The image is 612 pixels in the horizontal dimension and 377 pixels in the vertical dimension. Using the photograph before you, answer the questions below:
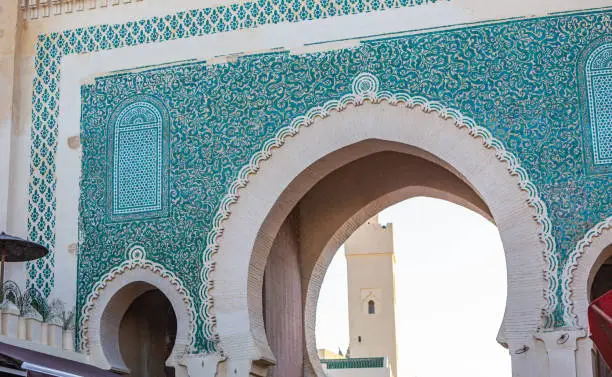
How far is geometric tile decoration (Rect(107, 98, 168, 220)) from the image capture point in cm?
848

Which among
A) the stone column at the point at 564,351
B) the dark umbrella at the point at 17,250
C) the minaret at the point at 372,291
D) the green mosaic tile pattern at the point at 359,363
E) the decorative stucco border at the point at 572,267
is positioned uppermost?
the minaret at the point at 372,291

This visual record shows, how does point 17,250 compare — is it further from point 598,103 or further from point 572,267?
point 598,103

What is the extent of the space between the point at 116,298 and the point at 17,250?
916mm

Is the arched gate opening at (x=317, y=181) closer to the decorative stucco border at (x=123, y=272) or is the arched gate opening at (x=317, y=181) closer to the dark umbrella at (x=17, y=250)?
the decorative stucco border at (x=123, y=272)

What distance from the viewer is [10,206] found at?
8.80m

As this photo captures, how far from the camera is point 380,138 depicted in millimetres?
8133

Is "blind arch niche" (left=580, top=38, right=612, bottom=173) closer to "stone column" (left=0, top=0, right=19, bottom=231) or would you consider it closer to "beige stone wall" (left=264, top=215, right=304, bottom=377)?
"beige stone wall" (left=264, top=215, right=304, bottom=377)

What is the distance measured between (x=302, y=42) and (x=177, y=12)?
1.07 m

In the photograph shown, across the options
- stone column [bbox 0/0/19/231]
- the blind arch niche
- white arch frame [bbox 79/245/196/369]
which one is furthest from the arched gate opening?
stone column [bbox 0/0/19/231]

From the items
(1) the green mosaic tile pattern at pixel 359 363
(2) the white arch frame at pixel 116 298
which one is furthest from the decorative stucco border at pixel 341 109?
(1) the green mosaic tile pattern at pixel 359 363

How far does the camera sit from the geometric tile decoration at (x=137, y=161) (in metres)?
8.48

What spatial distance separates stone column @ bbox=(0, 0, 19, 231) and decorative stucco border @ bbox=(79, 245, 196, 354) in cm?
92

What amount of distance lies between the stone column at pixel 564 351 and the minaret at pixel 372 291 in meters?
10.6

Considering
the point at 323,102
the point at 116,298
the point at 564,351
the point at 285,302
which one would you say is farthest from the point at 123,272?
the point at 564,351
